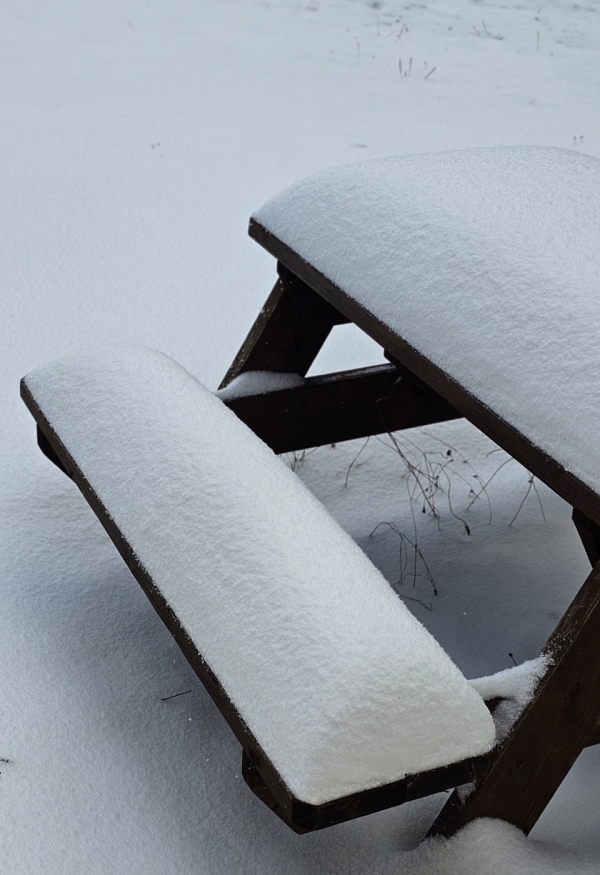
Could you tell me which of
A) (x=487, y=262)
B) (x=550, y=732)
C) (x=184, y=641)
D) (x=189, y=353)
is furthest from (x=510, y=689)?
(x=189, y=353)

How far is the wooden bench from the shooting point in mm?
1129

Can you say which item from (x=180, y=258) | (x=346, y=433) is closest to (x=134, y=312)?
(x=180, y=258)

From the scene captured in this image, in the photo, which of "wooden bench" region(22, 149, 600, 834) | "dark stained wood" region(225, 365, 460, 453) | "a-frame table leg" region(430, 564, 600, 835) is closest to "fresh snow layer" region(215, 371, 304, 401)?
"dark stained wood" region(225, 365, 460, 453)

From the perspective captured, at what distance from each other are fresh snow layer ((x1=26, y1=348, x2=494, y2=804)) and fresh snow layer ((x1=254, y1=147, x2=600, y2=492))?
12.0 inches

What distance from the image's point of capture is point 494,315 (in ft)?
4.74

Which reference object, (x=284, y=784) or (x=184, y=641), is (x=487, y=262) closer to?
(x=184, y=641)

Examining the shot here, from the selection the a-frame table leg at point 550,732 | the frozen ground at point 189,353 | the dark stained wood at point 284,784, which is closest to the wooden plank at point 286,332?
the frozen ground at point 189,353

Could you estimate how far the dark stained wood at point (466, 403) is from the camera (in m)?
1.28

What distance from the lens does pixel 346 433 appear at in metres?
2.31

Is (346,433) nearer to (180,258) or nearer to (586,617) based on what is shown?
(586,617)

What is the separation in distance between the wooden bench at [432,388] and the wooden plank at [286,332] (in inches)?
10.0

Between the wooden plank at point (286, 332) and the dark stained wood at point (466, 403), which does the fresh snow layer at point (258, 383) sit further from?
the dark stained wood at point (466, 403)

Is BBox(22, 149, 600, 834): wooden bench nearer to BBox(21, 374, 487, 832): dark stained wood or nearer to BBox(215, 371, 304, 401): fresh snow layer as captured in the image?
BBox(21, 374, 487, 832): dark stained wood

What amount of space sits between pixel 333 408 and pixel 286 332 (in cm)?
21
